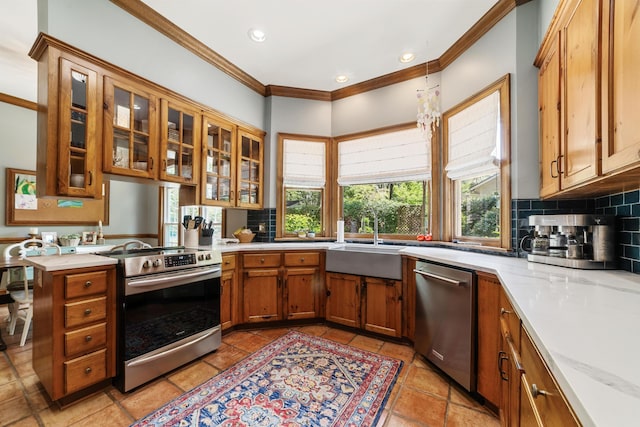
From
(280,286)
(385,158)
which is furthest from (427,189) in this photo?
(280,286)

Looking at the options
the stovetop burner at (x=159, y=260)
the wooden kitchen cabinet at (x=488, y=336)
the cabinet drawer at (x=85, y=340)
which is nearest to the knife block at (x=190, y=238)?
A: the stovetop burner at (x=159, y=260)

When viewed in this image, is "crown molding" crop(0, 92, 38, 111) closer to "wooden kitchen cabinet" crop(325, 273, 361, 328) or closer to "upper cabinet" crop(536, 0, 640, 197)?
"wooden kitchen cabinet" crop(325, 273, 361, 328)

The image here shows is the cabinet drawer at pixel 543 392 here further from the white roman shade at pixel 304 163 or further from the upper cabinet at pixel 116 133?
the white roman shade at pixel 304 163

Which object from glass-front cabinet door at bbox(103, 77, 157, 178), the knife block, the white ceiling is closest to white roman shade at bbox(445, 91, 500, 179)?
the white ceiling

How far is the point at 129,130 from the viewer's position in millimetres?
2252

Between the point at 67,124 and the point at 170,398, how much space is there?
2038 mm

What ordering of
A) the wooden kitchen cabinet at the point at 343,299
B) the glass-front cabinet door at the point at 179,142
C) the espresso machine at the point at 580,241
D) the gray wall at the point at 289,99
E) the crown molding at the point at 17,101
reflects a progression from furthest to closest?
the crown molding at the point at 17,101, the wooden kitchen cabinet at the point at 343,299, the glass-front cabinet door at the point at 179,142, the gray wall at the point at 289,99, the espresso machine at the point at 580,241

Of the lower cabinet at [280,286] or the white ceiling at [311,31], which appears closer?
the white ceiling at [311,31]

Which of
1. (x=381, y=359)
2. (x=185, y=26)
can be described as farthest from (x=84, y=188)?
(x=381, y=359)

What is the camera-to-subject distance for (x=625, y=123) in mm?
1019

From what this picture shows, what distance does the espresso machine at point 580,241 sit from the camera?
62.1 inches

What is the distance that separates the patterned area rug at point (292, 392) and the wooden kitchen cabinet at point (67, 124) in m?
1.69

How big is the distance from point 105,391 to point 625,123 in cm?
315

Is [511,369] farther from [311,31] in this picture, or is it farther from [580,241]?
[311,31]
